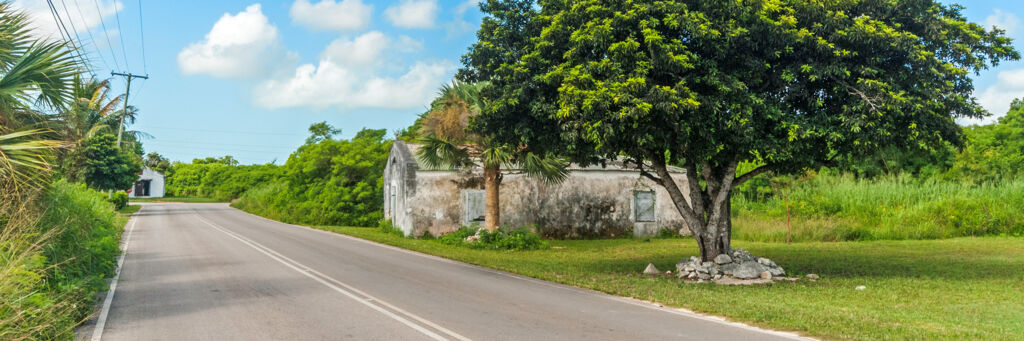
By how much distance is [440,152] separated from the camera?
18.9m

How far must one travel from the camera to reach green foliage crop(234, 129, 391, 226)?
30359 mm

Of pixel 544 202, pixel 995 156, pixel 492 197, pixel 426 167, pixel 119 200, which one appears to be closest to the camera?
pixel 492 197

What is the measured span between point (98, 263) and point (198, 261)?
2928mm

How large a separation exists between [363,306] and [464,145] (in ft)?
37.6

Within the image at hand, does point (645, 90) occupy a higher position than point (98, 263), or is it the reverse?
point (645, 90)

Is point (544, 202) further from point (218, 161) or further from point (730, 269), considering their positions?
point (218, 161)

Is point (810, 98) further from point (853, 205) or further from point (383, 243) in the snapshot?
point (853, 205)

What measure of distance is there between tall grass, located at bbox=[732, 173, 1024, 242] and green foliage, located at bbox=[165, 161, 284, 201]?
4113cm

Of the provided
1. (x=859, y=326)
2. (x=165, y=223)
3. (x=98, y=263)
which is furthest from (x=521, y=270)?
(x=165, y=223)

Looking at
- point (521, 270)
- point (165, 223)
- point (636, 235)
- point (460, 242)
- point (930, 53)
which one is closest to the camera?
point (930, 53)

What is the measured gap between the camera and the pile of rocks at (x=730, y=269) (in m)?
11.3

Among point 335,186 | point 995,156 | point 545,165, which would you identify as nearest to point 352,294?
point 545,165

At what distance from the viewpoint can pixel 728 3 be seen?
1010 centimetres

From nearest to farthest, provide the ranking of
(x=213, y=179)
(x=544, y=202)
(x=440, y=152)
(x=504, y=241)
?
(x=504, y=241)
(x=440, y=152)
(x=544, y=202)
(x=213, y=179)
